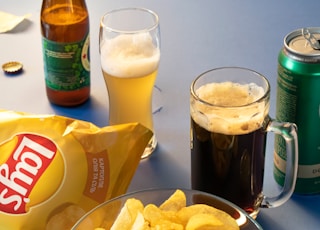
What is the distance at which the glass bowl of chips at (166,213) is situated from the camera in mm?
711

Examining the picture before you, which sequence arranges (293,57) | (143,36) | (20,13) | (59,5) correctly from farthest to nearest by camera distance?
(20,13) < (59,5) < (143,36) < (293,57)

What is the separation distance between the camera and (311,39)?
34.2 inches

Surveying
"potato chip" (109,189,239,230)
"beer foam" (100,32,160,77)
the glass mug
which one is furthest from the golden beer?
"potato chip" (109,189,239,230)

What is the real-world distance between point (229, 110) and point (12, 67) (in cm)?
52

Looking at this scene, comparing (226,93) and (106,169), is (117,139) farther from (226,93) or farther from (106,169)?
(226,93)

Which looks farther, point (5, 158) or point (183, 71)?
point (183, 71)

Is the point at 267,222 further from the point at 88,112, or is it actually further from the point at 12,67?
the point at 12,67

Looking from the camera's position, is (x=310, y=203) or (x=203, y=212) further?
(x=310, y=203)

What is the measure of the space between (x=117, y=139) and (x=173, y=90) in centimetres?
25

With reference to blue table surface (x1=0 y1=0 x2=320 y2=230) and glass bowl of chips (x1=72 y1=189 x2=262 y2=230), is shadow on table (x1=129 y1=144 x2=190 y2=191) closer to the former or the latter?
blue table surface (x1=0 y1=0 x2=320 y2=230)

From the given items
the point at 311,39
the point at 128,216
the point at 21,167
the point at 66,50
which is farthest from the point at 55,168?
the point at 311,39

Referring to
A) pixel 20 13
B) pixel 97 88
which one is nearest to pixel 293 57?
pixel 97 88

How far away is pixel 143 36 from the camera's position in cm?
98

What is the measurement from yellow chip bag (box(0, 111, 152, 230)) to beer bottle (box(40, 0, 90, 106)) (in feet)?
0.60
